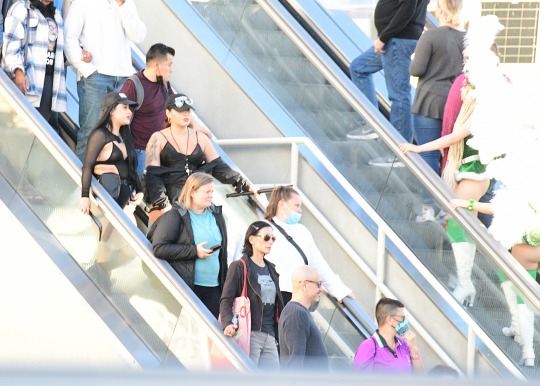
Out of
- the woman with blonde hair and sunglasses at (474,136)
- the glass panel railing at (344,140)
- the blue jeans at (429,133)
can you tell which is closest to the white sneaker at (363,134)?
the glass panel railing at (344,140)

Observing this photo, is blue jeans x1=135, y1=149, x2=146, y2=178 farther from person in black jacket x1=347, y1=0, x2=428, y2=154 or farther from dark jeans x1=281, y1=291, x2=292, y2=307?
person in black jacket x1=347, y1=0, x2=428, y2=154

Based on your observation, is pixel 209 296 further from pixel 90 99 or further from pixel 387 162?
pixel 90 99

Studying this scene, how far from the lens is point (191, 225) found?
6.54 m

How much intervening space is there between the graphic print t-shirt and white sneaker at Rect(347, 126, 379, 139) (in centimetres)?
163

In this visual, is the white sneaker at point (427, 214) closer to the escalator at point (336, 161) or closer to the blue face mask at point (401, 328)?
the escalator at point (336, 161)

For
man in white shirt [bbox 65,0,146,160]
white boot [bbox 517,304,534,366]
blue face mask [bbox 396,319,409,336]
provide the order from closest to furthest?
blue face mask [bbox 396,319,409,336]
white boot [bbox 517,304,534,366]
man in white shirt [bbox 65,0,146,160]

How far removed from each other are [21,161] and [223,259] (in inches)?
51.9

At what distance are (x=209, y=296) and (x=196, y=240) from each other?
331 mm

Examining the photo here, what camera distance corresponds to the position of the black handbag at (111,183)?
6915mm

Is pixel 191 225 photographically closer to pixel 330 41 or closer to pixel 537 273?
pixel 537 273

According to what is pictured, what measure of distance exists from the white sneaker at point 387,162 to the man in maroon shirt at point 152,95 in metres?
1.04

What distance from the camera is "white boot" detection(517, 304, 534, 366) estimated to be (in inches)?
270

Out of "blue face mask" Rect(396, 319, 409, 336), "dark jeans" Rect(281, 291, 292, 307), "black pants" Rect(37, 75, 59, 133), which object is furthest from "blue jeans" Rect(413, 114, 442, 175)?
"black pants" Rect(37, 75, 59, 133)

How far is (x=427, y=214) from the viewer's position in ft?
24.2
